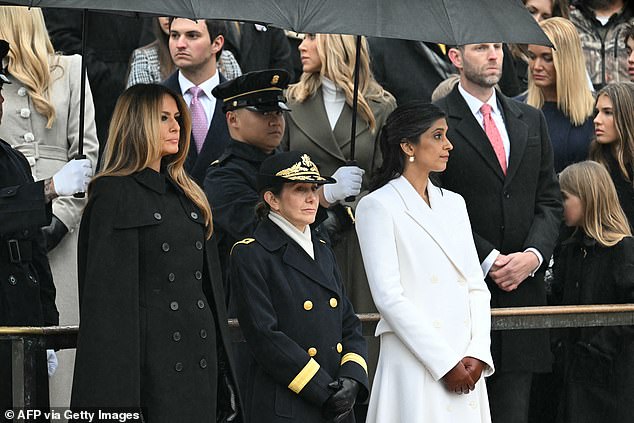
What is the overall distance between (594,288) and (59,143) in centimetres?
324

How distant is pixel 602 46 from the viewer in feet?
33.5

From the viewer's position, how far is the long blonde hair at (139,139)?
5.91 m

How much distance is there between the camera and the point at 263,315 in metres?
6.00

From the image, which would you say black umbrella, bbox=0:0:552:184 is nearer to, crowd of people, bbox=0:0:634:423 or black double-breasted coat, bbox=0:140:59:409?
crowd of people, bbox=0:0:634:423

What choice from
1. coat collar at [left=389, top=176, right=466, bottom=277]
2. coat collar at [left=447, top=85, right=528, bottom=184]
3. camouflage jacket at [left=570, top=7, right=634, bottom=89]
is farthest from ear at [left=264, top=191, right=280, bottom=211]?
camouflage jacket at [left=570, top=7, right=634, bottom=89]

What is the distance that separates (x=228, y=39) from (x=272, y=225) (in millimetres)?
3215

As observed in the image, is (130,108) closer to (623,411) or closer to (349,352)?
(349,352)

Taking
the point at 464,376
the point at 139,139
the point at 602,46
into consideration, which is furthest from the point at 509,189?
the point at 602,46

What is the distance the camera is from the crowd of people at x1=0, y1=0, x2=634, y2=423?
5.79 m

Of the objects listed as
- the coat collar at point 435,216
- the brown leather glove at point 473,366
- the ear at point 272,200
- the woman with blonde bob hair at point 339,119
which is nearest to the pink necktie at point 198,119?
the woman with blonde bob hair at point 339,119

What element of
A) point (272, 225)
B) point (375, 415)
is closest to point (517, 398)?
point (375, 415)

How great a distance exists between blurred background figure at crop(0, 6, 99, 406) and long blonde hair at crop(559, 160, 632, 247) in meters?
2.87

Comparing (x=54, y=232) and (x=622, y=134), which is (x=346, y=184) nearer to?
(x=54, y=232)

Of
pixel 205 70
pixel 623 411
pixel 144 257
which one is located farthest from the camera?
pixel 205 70
